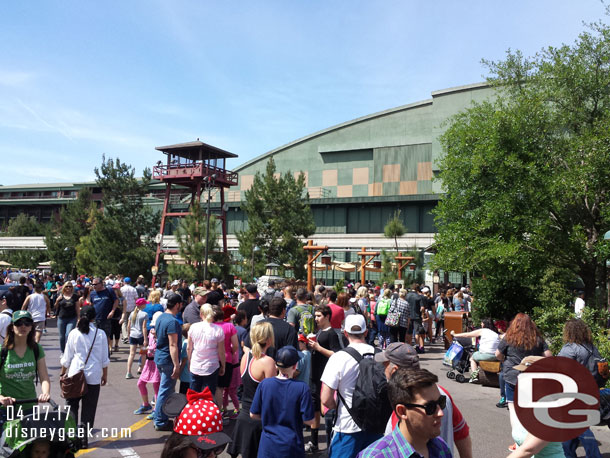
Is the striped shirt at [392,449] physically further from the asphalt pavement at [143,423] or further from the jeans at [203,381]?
the jeans at [203,381]

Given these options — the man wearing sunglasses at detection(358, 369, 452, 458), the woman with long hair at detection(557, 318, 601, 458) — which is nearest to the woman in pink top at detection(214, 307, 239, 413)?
the woman with long hair at detection(557, 318, 601, 458)

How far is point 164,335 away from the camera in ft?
23.0

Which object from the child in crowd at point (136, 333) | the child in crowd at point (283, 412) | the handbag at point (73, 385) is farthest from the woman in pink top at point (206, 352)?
the child in crowd at point (136, 333)

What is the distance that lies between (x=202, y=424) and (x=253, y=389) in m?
2.50

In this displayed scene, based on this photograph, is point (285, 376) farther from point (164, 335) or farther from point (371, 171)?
point (371, 171)

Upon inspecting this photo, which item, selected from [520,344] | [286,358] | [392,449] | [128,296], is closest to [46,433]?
[286,358]

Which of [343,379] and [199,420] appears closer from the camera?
[199,420]

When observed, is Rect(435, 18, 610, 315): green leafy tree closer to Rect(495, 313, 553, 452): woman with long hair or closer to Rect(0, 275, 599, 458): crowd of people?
Rect(0, 275, 599, 458): crowd of people

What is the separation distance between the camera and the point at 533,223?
13.7 metres

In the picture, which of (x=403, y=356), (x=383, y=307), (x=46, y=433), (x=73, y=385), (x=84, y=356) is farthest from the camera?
(x=383, y=307)

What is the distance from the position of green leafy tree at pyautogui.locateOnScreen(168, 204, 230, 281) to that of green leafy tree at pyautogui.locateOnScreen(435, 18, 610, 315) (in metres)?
16.3

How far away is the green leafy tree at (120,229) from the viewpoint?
115ft

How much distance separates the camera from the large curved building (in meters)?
44.8

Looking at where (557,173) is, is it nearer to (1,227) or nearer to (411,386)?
(411,386)
